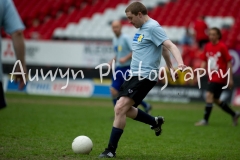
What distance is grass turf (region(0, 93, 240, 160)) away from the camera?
8.03m

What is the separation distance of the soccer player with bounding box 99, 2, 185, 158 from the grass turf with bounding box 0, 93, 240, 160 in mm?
582

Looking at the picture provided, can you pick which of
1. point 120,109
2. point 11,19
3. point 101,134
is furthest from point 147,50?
A: point 101,134

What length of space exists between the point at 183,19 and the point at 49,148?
18641 mm

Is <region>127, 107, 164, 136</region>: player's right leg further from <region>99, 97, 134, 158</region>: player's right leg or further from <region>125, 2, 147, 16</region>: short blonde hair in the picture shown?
<region>125, 2, 147, 16</region>: short blonde hair

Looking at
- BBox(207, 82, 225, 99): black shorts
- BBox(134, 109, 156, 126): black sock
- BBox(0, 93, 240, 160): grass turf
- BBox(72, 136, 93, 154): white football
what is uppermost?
BBox(134, 109, 156, 126): black sock

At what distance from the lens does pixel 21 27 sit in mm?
6359

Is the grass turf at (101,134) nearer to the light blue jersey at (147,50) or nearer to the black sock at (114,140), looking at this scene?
the black sock at (114,140)

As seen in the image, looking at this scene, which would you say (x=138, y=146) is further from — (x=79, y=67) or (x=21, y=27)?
(x=79, y=67)

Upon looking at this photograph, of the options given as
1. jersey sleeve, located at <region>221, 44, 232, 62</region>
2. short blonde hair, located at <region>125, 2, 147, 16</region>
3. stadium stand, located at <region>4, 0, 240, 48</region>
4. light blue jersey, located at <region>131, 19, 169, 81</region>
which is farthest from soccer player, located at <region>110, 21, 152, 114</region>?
stadium stand, located at <region>4, 0, 240, 48</region>

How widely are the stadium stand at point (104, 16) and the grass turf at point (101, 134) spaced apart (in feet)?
27.6

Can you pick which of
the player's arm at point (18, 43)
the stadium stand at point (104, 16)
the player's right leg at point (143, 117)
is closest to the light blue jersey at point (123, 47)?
the player's right leg at point (143, 117)

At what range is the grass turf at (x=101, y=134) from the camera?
26.3ft

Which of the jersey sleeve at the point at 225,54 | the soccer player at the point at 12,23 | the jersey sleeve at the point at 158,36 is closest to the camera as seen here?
the soccer player at the point at 12,23

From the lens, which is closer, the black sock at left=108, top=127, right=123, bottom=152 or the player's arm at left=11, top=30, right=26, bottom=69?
the player's arm at left=11, top=30, right=26, bottom=69
